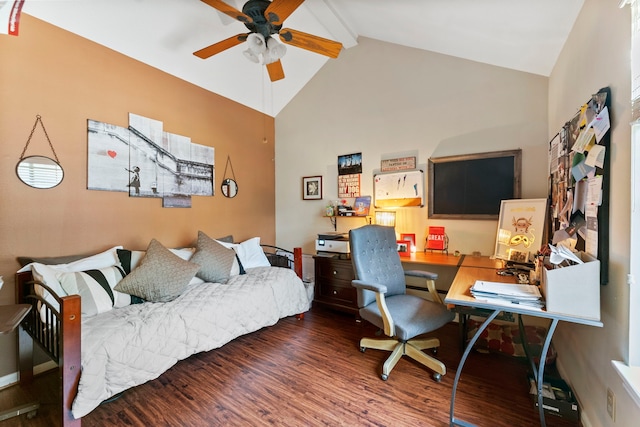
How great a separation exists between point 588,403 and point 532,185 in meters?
1.73

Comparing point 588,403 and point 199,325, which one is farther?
point 199,325

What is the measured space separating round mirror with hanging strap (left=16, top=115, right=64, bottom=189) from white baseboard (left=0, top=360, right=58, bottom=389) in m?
1.40

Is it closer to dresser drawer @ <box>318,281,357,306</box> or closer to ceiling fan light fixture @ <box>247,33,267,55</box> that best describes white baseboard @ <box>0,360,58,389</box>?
dresser drawer @ <box>318,281,357,306</box>

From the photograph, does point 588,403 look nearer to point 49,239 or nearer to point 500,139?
point 500,139

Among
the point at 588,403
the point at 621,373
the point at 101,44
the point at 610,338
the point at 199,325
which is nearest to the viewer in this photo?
the point at 621,373

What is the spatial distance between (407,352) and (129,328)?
1.99m

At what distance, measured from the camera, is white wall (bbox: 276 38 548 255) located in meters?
2.56

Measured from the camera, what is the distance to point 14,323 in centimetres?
133

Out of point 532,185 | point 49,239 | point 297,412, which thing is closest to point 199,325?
point 297,412

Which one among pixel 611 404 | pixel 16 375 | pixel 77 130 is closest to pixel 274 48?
pixel 77 130

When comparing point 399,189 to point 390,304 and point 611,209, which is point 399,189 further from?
point 611,209

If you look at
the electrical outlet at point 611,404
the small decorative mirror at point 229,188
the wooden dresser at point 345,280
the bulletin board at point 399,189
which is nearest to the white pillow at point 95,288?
the small decorative mirror at point 229,188

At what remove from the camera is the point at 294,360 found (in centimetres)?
226

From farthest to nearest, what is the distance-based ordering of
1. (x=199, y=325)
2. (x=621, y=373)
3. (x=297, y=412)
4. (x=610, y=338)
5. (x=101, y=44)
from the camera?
(x=101, y=44) → (x=199, y=325) → (x=297, y=412) → (x=610, y=338) → (x=621, y=373)
